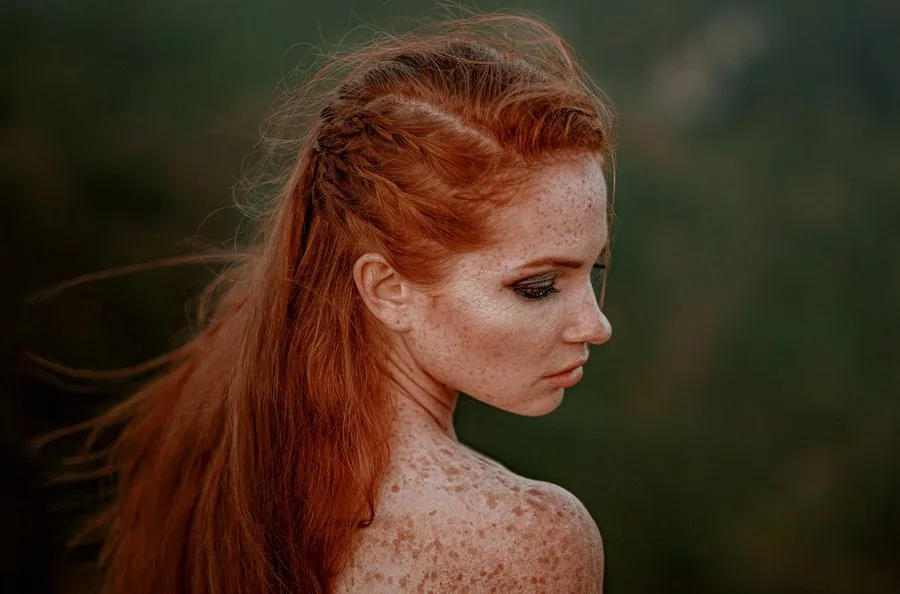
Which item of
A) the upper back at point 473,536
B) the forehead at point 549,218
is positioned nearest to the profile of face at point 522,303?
the forehead at point 549,218

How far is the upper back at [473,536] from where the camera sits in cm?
142

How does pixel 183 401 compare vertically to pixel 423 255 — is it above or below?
below

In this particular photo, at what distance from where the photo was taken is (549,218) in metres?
1.47

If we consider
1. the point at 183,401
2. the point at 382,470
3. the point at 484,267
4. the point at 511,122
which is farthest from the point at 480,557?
the point at 183,401

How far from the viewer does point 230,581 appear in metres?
1.68

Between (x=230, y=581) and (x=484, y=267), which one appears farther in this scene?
(x=230, y=581)

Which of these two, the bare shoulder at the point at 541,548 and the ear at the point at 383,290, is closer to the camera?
the bare shoulder at the point at 541,548

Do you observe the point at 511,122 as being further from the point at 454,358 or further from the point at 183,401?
the point at 183,401

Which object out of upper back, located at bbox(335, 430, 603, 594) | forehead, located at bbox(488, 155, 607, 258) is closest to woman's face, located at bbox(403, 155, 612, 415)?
forehead, located at bbox(488, 155, 607, 258)

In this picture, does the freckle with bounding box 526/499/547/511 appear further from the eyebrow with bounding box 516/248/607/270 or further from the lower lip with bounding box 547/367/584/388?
the eyebrow with bounding box 516/248/607/270

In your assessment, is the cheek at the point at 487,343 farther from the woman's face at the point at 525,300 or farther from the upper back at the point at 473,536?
the upper back at the point at 473,536

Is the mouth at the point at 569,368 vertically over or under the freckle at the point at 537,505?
over

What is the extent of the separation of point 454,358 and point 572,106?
0.40m

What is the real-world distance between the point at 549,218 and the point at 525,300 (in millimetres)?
122
